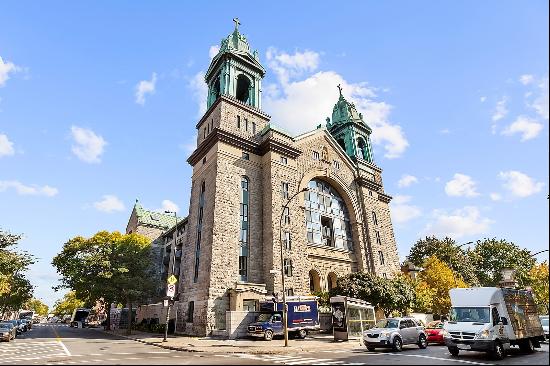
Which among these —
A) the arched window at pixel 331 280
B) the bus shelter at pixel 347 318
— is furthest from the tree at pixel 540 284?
the bus shelter at pixel 347 318

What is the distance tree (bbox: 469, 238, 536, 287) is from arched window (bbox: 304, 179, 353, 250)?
130 feet

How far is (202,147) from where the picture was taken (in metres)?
39.6

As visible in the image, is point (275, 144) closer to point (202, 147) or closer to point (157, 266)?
point (202, 147)

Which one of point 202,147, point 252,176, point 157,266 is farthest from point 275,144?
point 157,266

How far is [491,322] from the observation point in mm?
16406

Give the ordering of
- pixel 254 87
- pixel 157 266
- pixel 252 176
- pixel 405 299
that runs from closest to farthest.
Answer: pixel 405 299 < pixel 252 176 < pixel 254 87 < pixel 157 266

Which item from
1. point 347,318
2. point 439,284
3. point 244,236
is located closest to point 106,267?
point 244,236

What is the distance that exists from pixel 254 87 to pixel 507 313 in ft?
116

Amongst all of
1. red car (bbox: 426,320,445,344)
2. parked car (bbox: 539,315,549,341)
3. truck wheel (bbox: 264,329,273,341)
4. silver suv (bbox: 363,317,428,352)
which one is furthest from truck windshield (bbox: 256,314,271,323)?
parked car (bbox: 539,315,549,341)

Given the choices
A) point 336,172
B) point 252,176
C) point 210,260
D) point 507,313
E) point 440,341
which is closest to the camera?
point 507,313

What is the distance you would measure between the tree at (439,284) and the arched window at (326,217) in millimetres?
11857

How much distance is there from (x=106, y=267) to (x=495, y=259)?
7564 centimetres

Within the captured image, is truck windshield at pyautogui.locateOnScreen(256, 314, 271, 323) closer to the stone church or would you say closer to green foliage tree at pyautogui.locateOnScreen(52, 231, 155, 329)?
the stone church

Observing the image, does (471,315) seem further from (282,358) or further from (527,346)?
(282,358)
